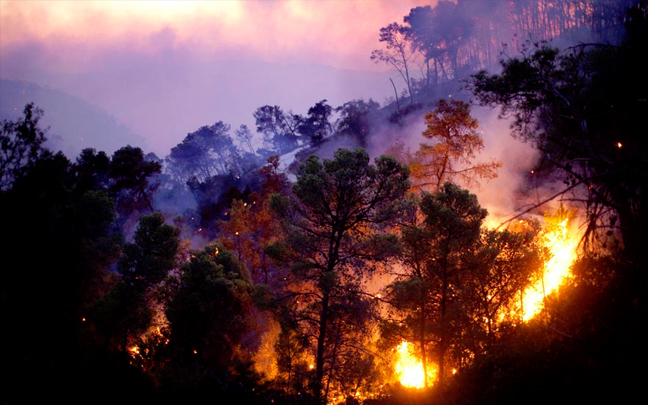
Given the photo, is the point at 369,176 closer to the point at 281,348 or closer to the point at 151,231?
the point at 281,348

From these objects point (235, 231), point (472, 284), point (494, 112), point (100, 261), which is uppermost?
point (494, 112)

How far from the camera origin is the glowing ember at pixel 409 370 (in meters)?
20.5

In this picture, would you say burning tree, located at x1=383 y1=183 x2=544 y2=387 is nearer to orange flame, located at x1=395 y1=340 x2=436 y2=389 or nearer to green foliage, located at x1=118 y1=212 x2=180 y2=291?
orange flame, located at x1=395 y1=340 x2=436 y2=389

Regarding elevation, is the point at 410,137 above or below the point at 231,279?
above

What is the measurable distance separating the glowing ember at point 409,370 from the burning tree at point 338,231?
421cm

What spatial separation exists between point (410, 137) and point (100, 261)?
37.5 metres

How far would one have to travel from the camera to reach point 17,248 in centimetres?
1859

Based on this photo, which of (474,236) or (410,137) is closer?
(474,236)

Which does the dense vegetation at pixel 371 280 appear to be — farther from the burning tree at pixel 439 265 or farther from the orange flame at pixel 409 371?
the orange flame at pixel 409 371

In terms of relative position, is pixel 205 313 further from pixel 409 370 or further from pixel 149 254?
pixel 409 370

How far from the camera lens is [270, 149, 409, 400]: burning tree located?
16.5 meters

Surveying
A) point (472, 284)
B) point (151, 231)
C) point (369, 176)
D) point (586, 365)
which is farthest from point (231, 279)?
point (586, 365)

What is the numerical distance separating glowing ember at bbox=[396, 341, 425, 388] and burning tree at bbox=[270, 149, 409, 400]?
4209 millimetres

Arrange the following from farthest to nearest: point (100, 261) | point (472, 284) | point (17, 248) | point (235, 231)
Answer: point (235, 231), point (100, 261), point (17, 248), point (472, 284)
